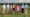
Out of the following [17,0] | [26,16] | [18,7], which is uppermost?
[17,0]

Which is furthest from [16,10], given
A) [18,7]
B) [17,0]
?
[17,0]

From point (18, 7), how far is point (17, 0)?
11 centimetres

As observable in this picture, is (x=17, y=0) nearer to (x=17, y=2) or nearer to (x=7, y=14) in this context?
(x=17, y=2)

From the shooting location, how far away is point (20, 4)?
890 mm

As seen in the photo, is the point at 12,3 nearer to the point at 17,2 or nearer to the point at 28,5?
the point at 17,2

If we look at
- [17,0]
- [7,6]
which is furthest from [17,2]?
[7,6]

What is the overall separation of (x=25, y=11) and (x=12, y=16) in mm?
221

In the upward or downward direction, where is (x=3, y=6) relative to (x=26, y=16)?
upward

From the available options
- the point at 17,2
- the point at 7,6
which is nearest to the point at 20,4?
the point at 17,2

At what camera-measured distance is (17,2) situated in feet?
2.91

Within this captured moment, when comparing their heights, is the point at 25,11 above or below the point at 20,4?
below

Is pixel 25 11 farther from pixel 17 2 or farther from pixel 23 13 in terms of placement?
pixel 17 2

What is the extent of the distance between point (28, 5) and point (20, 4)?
0.42 ft

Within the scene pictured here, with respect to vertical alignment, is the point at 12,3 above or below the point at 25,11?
above
